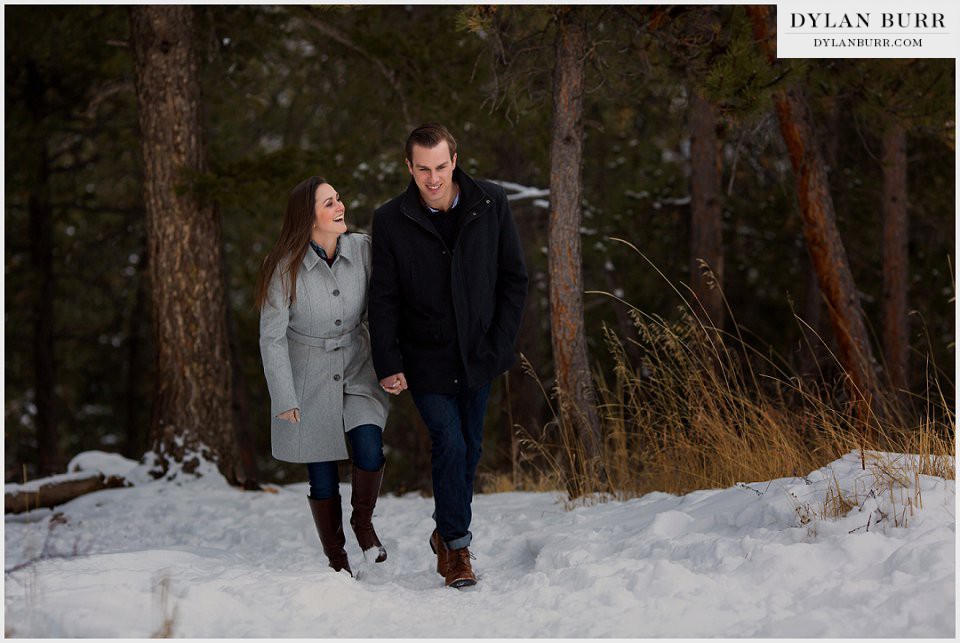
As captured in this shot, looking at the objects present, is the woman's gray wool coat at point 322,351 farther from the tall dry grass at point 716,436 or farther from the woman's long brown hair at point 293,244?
the tall dry grass at point 716,436

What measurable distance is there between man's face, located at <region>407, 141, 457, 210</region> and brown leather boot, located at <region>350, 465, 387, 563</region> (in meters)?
1.27

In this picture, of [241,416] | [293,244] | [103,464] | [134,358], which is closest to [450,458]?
[293,244]

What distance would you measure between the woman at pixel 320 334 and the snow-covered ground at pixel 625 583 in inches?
22.7

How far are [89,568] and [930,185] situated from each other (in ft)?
38.0

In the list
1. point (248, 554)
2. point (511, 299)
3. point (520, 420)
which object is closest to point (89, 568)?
point (248, 554)

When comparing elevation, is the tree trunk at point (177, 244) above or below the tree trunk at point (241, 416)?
above

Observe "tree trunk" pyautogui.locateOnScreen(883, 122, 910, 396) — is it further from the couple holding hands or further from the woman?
the woman

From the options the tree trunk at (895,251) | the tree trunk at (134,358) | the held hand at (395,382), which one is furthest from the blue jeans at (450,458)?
the tree trunk at (134,358)

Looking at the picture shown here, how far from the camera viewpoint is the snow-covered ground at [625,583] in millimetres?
3381

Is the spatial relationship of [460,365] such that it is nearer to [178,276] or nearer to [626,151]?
[178,276]

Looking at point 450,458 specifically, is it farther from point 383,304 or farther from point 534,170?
point 534,170

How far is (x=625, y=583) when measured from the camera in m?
3.87

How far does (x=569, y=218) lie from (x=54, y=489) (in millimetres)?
4357

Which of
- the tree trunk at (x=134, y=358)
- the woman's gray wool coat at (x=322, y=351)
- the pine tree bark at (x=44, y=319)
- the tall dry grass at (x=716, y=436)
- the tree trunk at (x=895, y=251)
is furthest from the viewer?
the tree trunk at (x=134, y=358)
